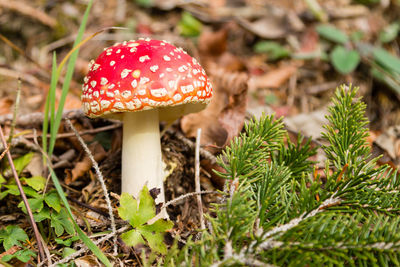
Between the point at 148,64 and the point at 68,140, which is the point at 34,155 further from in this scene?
the point at 148,64

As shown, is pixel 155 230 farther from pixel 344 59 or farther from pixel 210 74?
pixel 344 59

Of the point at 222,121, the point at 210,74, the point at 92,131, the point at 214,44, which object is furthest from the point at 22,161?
the point at 214,44

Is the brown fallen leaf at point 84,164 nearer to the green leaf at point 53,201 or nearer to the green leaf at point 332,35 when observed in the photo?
the green leaf at point 53,201

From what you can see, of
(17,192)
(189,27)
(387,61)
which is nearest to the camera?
(17,192)

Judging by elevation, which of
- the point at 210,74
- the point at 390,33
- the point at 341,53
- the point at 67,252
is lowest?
the point at 67,252

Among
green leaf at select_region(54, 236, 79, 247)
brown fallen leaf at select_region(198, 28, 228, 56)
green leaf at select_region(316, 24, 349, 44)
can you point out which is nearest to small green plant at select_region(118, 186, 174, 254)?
green leaf at select_region(54, 236, 79, 247)

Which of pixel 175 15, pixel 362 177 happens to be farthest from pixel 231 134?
pixel 175 15
